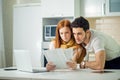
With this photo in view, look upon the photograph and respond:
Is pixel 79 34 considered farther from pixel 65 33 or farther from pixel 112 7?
pixel 112 7

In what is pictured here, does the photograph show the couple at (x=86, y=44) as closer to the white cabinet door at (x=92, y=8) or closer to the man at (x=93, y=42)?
the man at (x=93, y=42)

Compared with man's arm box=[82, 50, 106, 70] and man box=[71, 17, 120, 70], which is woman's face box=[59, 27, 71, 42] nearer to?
man box=[71, 17, 120, 70]

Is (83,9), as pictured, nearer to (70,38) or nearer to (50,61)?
(70,38)

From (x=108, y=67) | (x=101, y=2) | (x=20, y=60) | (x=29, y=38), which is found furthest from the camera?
(x=29, y=38)

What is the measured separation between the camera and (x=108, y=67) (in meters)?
2.54

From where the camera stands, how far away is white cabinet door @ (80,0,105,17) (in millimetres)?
4074

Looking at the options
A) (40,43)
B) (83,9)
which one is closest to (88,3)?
(83,9)

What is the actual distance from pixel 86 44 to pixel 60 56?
312mm

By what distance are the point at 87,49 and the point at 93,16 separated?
6.05 ft

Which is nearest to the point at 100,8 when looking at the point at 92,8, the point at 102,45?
the point at 92,8

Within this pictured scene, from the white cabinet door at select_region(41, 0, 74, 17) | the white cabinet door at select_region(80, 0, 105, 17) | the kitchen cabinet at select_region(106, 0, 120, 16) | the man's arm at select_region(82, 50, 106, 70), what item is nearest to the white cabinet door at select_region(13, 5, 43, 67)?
the white cabinet door at select_region(41, 0, 74, 17)

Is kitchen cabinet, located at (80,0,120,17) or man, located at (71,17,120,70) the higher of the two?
kitchen cabinet, located at (80,0,120,17)

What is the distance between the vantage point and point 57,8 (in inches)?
165

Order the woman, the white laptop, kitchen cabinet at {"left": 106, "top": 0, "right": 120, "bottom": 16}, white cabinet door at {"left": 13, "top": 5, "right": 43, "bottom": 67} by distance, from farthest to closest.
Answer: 1. white cabinet door at {"left": 13, "top": 5, "right": 43, "bottom": 67}
2. kitchen cabinet at {"left": 106, "top": 0, "right": 120, "bottom": 16}
3. the woman
4. the white laptop
